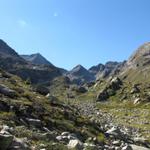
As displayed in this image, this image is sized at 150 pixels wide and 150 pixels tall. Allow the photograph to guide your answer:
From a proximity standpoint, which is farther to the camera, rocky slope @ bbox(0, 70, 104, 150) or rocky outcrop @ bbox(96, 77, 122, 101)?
rocky outcrop @ bbox(96, 77, 122, 101)

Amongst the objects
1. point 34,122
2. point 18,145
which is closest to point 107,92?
point 34,122

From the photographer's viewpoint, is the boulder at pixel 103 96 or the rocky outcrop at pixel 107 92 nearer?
the boulder at pixel 103 96

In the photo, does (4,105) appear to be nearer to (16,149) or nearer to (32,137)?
(32,137)

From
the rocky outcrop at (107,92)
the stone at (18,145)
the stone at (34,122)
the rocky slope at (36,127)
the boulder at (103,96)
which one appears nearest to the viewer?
the stone at (18,145)

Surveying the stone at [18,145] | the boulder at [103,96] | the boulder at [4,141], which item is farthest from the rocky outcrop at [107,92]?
the boulder at [4,141]

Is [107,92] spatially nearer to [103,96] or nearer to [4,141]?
[103,96]

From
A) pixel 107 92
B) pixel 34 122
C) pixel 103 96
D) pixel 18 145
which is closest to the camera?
pixel 18 145

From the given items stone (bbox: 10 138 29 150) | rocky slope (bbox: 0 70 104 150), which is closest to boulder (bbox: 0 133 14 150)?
rocky slope (bbox: 0 70 104 150)

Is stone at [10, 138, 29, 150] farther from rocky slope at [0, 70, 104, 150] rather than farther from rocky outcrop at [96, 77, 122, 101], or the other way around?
rocky outcrop at [96, 77, 122, 101]

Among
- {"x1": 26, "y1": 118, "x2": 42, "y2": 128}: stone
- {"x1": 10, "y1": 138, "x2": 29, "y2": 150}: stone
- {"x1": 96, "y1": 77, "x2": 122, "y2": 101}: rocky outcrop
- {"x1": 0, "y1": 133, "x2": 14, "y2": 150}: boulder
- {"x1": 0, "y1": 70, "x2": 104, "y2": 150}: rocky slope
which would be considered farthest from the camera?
{"x1": 96, "y1": 77, "x2": 122, "y2": 101}: rocky outcrop

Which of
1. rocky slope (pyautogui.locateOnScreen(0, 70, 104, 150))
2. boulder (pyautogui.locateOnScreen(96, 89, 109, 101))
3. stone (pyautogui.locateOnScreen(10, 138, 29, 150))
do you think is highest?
boulder (pyautogui.locateOnScreen(96, 89, 109, 101))

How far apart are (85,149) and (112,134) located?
14505 millimetres

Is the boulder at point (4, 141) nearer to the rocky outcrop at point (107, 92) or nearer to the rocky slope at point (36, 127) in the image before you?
the rocky slope at point (36, 127)

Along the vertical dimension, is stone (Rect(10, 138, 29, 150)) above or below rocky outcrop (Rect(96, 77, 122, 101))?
below
